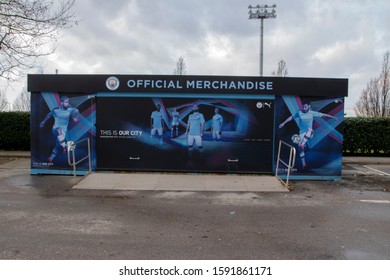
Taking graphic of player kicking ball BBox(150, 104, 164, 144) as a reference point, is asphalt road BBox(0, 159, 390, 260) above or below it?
below

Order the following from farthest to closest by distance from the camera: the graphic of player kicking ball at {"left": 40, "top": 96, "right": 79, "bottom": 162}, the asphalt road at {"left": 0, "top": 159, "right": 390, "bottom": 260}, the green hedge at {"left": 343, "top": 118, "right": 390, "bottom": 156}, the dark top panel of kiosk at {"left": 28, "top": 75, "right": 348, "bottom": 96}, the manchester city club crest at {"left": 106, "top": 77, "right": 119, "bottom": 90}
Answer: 1. the green hedge at {"left": 343, "top": 118, "right": 390, "bottom": 156}
2. the graphic of player kicking ball at {"left": 40, "top": 96, "right": 79, "bottom": 162}
3. the manchester city club crest at {"left": 106, "top": 77, "right": 119, "bottom": 90}
4. the dark top panel of kiosk at {"left": 28, "top": 75, "right": 348, "bottom": 96}
5. the asphalt road at {"left": 0, "top": 159, "right": 390, "bottom": 260}

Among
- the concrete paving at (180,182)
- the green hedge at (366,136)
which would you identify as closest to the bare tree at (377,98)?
the green hedge at (366,136)

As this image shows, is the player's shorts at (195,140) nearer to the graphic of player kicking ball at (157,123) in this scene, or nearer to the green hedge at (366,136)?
the graphic of player kicking ball at (157,123)

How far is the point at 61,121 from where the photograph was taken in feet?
34.0

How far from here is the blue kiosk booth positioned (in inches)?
397

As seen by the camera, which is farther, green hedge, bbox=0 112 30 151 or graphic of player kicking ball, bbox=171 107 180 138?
green hedge, bbox=0 112 30 151

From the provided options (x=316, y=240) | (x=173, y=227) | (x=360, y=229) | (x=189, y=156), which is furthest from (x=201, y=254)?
(x=189, y=156)

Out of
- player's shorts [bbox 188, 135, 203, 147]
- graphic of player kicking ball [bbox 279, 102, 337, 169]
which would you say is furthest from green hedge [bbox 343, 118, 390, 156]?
player's shorts [bbox 188, 135, 203, 147]

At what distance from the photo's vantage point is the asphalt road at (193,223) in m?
4.82

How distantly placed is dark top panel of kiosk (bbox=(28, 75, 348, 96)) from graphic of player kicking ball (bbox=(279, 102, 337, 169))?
47 centimetres

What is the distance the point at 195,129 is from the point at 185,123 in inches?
12.9

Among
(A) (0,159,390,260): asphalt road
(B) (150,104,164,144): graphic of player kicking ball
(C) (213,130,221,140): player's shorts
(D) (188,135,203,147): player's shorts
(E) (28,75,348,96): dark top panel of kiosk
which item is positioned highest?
(E) (28,75,348,96): dark top panel of kiosk

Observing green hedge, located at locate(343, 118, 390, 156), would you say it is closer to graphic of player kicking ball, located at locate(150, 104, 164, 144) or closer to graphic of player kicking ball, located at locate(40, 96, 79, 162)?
graphic of player kicking ball, located at locate(150, 104, 164, 144)

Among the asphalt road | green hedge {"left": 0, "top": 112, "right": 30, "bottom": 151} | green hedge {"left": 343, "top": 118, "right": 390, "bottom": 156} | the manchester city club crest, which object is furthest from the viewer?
green hedge {"left": 0, "top": 112, "right": 30, "bottom": 151}
